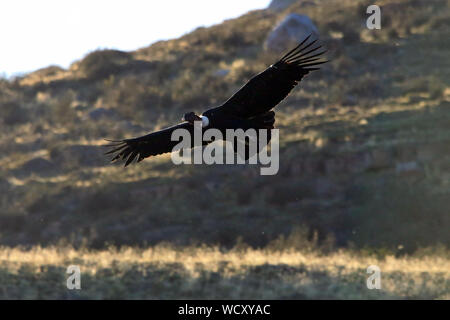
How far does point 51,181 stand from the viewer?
32.4 metres

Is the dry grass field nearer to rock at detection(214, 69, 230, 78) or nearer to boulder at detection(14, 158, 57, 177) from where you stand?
boulder at detection(14, 158, 57, 177)

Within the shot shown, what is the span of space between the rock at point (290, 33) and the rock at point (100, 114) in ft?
32.8

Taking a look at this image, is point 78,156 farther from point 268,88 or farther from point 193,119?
point 193,119

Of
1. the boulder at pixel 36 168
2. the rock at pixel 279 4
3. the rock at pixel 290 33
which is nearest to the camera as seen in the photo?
the boulder at pixel 36 168

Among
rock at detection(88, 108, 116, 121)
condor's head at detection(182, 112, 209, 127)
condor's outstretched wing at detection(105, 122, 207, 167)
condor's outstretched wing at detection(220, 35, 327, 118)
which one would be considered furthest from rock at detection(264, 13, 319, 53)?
condor's head at detection(182, 112, 209, 127)

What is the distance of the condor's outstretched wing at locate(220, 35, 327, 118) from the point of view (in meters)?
9.82

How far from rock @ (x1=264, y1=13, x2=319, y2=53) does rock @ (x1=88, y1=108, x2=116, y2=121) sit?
10008mm

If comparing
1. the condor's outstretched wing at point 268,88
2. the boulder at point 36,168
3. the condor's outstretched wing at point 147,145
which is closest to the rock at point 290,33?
the boulder at point 36,168

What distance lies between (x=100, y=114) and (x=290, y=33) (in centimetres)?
1152

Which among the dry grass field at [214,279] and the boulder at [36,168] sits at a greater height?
the boulder at [36,168]

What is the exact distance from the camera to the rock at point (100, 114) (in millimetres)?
40719

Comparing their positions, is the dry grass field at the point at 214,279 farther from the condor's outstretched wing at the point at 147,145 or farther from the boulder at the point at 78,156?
the boulder at the point at 78,156

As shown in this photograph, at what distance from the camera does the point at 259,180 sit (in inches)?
1146

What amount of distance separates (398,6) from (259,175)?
946 inches
